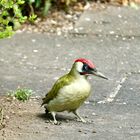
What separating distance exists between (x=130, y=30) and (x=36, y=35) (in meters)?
1.41

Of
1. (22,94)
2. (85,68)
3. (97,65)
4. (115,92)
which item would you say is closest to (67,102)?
(85,68)

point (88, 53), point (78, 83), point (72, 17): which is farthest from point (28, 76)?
point (72, 17)

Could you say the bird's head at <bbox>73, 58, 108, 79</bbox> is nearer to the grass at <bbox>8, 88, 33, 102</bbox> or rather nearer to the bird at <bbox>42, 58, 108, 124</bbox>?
the bird at <bbox>42, 58, 108, 124</bbox>

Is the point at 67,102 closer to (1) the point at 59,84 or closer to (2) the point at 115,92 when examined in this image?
(1) the point at 59,84

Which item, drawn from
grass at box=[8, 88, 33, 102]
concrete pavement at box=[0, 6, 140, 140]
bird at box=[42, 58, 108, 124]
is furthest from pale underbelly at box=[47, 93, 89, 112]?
grass at box=[8, 88, 33, 102]

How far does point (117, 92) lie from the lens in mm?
8133

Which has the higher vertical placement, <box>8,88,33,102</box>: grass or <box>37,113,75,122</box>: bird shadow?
<box>8,88,33,102</box>: grass

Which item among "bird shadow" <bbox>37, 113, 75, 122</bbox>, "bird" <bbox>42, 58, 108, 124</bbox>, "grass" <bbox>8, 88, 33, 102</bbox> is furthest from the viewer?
"grass" <bbox>8, 88, 33, 102</bbox>

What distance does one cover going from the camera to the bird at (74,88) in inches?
268

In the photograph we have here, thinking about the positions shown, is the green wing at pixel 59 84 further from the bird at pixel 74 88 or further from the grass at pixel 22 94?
the grass at pixel 22 94

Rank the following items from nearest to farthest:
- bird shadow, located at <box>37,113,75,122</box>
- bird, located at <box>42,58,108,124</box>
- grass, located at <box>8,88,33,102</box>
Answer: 1. bird, located at <box>42,58,108,124</box>
2. bird shadow, located at <box>37,113,75,122</box>
3. grass, located at <box>8,88,33,102</box>

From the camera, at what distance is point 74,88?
6.80 meters

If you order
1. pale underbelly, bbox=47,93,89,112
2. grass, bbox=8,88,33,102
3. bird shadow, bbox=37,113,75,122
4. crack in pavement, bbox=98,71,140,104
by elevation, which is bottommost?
crack in pavement, bbox=98,71,140,104

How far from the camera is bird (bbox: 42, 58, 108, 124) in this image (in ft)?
22.3
